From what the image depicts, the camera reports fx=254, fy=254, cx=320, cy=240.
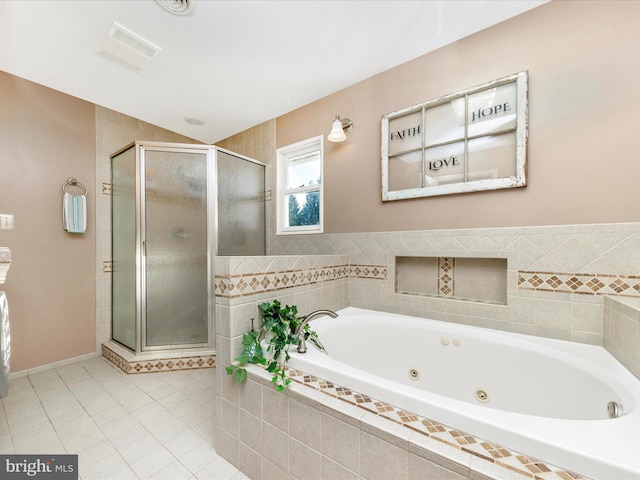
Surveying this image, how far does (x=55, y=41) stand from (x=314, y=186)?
2032mm

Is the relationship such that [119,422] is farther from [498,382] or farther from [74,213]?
[498,382]

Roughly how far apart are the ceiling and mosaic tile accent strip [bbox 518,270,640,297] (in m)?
1.55

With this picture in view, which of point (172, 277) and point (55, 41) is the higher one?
point (55, 41)

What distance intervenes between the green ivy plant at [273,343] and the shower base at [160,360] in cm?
121

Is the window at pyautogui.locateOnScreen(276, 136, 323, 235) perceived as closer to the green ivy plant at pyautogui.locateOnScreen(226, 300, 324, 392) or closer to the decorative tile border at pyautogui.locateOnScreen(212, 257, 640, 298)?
the decorative tile border at pyautogui.locateOnScreen(212, 257, 640, 298)

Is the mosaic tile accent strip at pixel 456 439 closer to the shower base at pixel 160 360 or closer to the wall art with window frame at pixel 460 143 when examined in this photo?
the wall art with window frame at pixel 460 143

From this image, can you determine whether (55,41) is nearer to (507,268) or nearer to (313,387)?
(313,387)

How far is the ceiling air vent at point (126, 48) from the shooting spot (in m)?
1.63

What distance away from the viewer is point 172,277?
222cm

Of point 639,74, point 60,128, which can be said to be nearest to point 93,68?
point 60,128

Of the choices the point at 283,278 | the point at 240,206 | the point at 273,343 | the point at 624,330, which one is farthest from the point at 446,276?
the point at 240,206

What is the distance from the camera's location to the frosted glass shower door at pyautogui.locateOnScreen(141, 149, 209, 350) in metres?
2.17

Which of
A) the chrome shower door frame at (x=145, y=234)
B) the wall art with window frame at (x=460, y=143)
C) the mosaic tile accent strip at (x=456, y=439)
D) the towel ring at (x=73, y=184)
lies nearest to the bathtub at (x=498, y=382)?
the mosaic tile accent strip at (x=456, y=439)

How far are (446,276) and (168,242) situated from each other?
225 centimetres
